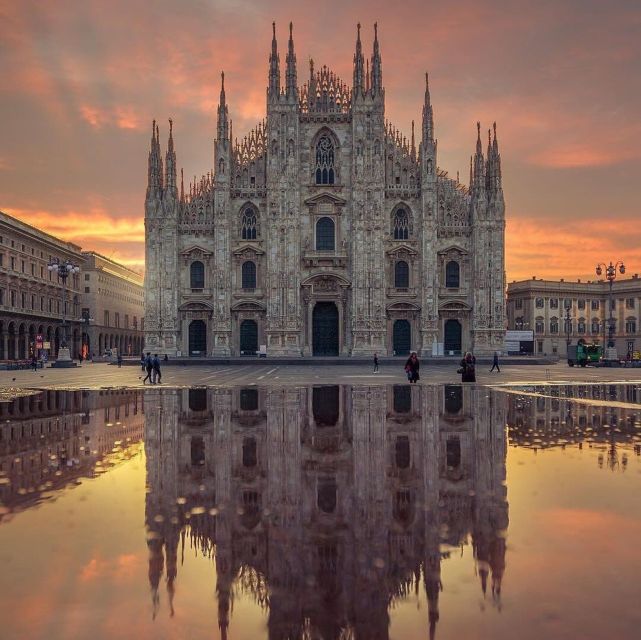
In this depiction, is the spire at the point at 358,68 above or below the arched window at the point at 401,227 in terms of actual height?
above

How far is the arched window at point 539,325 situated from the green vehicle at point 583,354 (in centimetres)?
4562

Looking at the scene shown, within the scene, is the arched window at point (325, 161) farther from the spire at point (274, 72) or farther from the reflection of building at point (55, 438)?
the reflection of building at point (55, 438)

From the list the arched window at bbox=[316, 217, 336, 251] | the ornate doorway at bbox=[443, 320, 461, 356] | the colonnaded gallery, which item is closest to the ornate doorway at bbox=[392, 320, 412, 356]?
the colonnaded gallery

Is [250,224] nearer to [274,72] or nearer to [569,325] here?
[274,72]

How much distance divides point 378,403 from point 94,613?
1356 cm

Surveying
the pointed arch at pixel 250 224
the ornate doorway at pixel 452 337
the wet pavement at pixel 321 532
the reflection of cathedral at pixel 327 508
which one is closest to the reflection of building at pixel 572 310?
the ornate doorway at pixel 452 337

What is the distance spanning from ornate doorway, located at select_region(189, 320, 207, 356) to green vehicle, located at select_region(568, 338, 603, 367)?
1229 inches

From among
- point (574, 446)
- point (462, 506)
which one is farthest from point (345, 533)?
point (574, 446)

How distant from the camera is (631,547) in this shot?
5266 millimetres

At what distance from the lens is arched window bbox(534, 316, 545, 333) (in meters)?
94.9

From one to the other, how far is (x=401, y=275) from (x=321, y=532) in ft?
165

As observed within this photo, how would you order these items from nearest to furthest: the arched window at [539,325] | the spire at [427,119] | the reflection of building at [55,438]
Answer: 1. the reflection of building at [55,438]
2. the spire at [427,119]
3. the arched window at [539,325]

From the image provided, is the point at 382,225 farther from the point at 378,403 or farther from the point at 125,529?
the point at 125,529

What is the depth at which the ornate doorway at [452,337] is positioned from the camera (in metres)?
54.9
